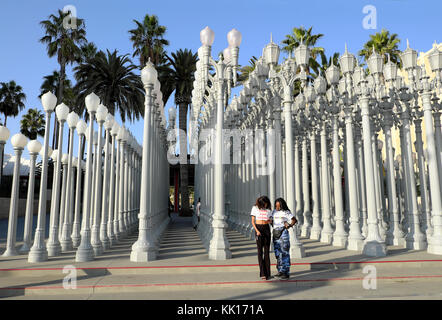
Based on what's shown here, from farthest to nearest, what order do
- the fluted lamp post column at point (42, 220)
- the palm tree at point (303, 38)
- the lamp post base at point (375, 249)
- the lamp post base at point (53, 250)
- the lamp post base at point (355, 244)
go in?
the palm tree at point (303, 38), the lamp post base at point (355, 244), the lamp post base at point (53, 250), the lamp post base at point (375, 249), the fluted lamp post column at point (42, 220)

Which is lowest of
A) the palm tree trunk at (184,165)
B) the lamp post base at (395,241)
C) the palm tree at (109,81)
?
the lamp post base at (395,241)

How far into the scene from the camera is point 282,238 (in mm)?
7055

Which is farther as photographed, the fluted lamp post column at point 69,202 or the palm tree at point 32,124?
the palm tree at point 32,124

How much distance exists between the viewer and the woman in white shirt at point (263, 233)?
22.7ft

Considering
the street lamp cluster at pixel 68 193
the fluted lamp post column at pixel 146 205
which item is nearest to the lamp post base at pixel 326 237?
the fluted lamp post column at pixel 146 205

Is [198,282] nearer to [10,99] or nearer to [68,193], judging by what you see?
[68,193]

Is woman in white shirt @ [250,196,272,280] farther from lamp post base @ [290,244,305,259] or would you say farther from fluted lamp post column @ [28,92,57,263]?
fluted lamp post column @ [28,92,57,263]

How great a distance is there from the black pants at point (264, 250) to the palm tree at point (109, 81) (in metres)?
25.7

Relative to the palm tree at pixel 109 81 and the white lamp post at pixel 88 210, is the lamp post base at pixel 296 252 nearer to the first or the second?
the white lamp post at pixel 88 210

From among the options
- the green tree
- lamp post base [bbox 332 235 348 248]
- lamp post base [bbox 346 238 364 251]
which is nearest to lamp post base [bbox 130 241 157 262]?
lamp post base [bbox 346 238 364 251]

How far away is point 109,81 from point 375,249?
92.2 ft

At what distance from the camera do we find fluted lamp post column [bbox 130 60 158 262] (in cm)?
851

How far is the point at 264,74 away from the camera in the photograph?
33.2 ft
